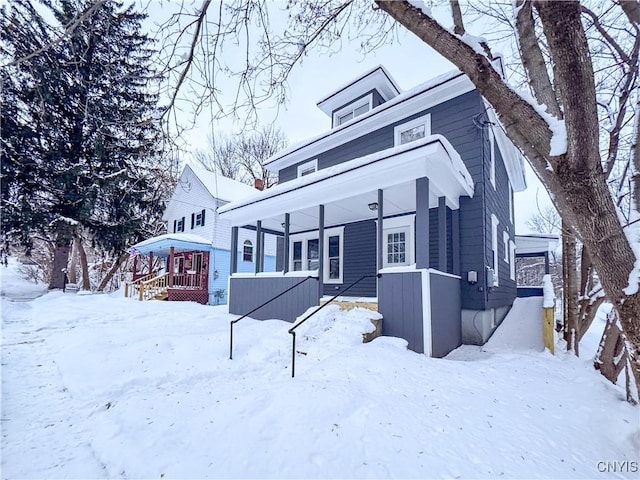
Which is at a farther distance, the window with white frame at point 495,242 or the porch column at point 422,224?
the window with white frame at point 495,242

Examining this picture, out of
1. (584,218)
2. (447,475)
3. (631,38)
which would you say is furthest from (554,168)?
(631,38)

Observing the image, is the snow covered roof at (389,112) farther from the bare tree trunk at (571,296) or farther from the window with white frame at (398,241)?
the bare tree trunk at (571,296)

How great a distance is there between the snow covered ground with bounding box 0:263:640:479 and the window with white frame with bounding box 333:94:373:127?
7.49 m

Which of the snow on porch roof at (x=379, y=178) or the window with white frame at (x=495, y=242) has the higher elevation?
the snow on porch roof at (x=379, y=178)

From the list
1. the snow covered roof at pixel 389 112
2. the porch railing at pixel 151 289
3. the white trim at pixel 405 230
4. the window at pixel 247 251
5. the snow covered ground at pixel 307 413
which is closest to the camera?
the snow covered ground at pixel 307 413

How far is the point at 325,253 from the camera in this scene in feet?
32.5

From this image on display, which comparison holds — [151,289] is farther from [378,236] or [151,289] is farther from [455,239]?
[455,239]

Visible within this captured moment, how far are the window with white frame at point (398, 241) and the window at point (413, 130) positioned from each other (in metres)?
2.13

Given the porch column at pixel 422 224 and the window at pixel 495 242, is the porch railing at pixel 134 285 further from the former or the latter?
the window at pixel 495 242

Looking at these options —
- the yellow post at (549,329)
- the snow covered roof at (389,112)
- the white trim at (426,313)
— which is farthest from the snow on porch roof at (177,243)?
the yellow post at (549,329)

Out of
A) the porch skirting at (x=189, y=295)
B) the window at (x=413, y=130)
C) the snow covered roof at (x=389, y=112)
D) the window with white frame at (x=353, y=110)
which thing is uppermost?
the window with white frame at (x=353, y=110)

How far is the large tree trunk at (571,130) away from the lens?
1.72 m

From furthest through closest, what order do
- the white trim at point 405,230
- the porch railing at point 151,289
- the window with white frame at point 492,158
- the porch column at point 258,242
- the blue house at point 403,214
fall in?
1. the porch railing at point 151,289
2. the porch column at point 258,242
3. the window with white frame at point 492,158
4. the white trim at point 405,230
5. the blue house at point 403,214

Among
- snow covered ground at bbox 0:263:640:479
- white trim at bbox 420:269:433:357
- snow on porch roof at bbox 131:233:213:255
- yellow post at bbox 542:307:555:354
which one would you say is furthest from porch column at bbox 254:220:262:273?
snow on porch roof at bbox 131:233:213:255
